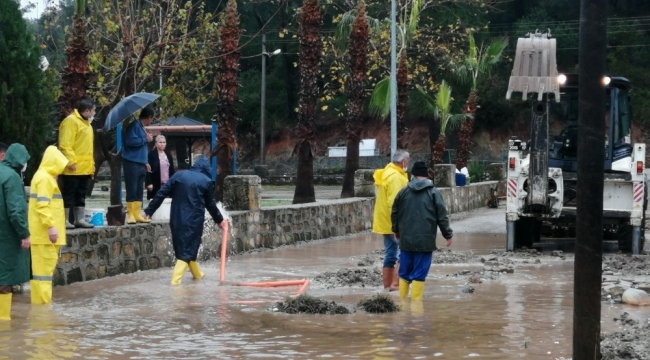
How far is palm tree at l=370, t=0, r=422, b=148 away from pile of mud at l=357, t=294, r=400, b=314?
863 inches

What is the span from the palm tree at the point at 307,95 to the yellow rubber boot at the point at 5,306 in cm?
1762

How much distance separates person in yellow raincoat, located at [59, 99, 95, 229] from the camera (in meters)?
14.6

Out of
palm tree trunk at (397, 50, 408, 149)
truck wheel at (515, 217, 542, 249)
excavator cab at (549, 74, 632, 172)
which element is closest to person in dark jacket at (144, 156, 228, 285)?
truck wheel at (515, 217, 542, 249)

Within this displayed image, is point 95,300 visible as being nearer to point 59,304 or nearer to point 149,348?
point 59,304

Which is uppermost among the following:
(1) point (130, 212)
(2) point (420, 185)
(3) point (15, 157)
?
(3) point (15, 157)

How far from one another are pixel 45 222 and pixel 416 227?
4.06 meters

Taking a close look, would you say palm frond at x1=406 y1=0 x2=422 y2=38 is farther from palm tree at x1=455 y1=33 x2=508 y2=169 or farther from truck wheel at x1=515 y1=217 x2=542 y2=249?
truck wheel at x1=515 y1=217 x2=542 y2=249

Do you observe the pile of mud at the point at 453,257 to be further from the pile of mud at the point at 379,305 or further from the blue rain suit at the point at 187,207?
the pile of mud at the point at 379,305

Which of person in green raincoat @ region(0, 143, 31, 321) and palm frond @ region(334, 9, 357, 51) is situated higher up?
palm frond @ region(334, 9, 357, 51)

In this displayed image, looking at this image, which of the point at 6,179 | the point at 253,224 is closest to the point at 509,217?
the point at 253,224

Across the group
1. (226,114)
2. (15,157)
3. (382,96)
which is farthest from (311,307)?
(382,96)

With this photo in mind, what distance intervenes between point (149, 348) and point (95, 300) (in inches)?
129

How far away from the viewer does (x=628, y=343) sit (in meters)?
9.55

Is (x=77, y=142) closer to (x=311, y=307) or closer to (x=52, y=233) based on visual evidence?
(x=52, y=233)
